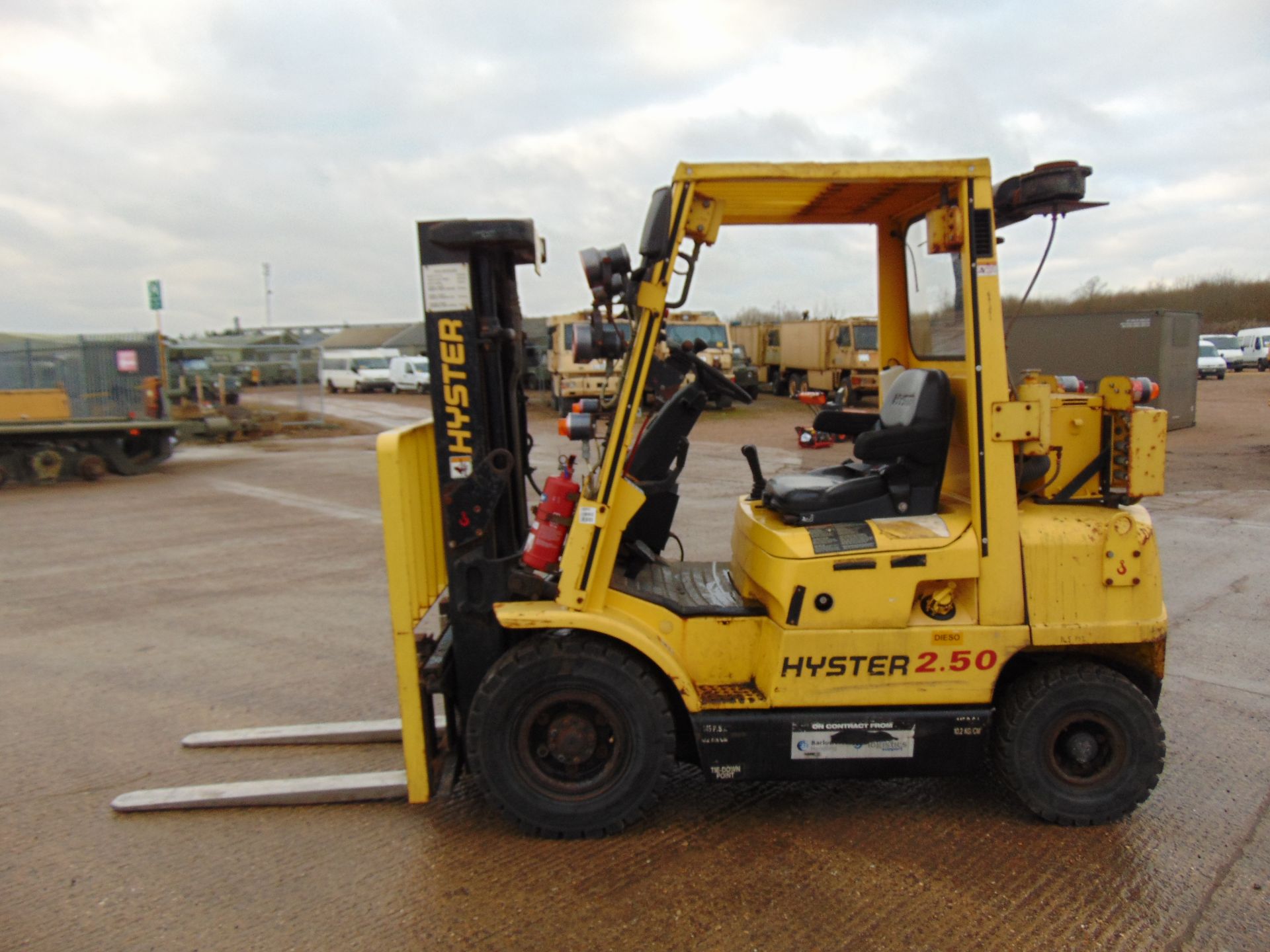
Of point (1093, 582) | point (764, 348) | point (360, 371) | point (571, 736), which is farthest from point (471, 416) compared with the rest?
point (360, 371)

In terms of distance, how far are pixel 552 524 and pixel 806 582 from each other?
41.7 inches

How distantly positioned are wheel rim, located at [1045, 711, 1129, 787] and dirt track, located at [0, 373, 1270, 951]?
232 millimetres

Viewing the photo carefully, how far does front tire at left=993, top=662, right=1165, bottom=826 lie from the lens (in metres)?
3.64

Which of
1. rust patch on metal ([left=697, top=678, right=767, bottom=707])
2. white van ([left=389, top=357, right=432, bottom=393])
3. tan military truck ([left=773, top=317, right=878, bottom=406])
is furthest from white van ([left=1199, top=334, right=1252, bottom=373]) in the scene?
rust patch on metal ([left=697, top=678, right=767, bottom=707])

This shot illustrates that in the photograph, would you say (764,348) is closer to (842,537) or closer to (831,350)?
(831,350)

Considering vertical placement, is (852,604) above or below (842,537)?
below

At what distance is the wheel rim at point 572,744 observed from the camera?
3627 millimetres

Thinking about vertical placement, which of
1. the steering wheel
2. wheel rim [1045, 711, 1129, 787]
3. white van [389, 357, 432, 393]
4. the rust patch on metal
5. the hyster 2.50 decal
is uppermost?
white van [389, 357, 432, 393]

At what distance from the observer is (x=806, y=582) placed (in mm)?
3562

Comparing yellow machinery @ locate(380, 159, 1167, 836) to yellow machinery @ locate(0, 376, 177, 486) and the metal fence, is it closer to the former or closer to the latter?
yellow machinery @ locate(0, 376, 177, 486)

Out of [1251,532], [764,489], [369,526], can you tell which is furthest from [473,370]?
[1251,532]

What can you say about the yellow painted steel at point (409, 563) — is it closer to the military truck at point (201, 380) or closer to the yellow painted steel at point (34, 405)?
the yellow painted steel at point (34, 405)

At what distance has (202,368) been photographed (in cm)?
2788

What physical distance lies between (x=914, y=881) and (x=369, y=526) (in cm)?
881
